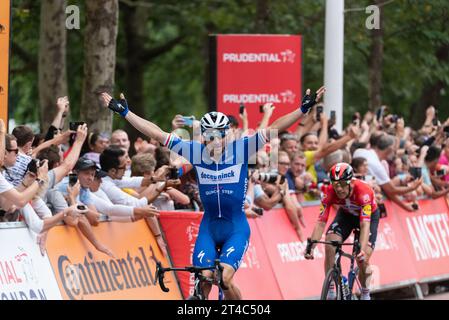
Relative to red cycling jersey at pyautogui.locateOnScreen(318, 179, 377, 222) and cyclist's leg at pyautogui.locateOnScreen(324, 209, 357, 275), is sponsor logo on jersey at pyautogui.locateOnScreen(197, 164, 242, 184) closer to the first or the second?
red cycling jersey at pyautogui.locateOnScreen(318, 179, 377, 222)

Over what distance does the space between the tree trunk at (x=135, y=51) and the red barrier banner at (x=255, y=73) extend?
367 inches

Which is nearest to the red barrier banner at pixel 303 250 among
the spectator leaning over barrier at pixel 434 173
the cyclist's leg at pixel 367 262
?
the spectator leaning over barrier at pixel 434 173

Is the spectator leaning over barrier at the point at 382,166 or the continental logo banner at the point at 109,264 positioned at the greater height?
the spectator leaning over barrier at the point at 382,166

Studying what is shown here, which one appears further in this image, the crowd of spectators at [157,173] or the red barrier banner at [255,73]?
the red barrier banner at [255,73]

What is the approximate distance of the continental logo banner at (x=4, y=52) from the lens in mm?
12828

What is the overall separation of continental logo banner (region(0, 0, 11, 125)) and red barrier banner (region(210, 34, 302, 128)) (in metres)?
6.70

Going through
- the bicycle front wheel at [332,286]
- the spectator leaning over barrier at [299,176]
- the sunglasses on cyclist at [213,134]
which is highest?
the sunglasses on cyclist at [213,134]

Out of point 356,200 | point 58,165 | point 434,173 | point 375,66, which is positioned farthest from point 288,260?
point 375,66

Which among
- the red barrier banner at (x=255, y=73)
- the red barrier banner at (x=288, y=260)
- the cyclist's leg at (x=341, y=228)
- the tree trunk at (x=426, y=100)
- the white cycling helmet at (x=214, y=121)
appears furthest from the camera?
the tree trunk at (x=426, y=100)

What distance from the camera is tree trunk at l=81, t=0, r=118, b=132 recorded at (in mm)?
17328

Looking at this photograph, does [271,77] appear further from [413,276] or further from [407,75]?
[407,75]

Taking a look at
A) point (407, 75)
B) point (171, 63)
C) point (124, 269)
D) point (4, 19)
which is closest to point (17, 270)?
point (124, 269)

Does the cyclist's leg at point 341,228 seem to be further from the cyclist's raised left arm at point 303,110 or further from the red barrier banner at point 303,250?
the cyclist's raised left arm at point 303,110

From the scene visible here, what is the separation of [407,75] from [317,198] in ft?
43.0
